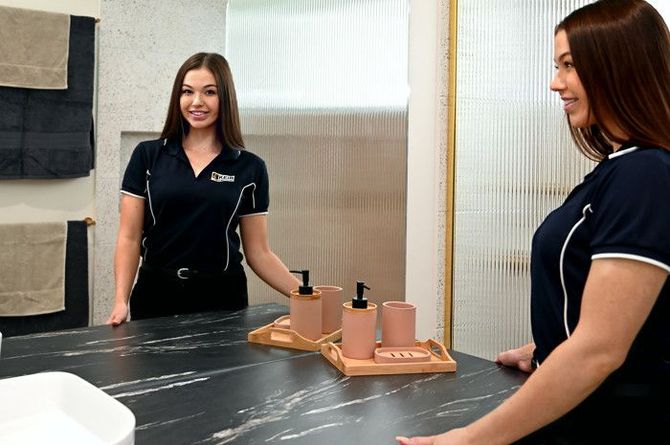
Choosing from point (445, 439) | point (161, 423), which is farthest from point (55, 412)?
point (445, 439)

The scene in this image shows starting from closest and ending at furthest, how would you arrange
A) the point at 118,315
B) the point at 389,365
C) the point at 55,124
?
1. the point at 389,365
2. the point at 118,315
3. the point at 55,124

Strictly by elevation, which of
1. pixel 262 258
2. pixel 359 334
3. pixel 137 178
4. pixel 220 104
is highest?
pixel 220 104

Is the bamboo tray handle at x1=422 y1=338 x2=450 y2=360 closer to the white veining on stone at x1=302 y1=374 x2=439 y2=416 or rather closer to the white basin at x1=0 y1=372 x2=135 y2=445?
the white veining on stone at x1=302 y1=374 x2=439 y2=416

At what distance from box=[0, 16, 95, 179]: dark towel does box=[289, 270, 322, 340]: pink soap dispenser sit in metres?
1.60

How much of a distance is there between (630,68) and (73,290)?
2503 millimetres

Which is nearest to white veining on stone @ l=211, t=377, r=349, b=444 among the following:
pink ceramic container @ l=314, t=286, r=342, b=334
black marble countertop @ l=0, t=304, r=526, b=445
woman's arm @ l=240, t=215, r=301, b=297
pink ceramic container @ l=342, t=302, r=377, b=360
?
black marble countertop @ l=0, t=304, r=526, b=445

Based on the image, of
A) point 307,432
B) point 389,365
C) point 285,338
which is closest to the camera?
point 307,432

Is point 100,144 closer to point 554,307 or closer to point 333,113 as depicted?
point 333,113

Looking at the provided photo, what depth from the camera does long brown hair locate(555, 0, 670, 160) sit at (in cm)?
97

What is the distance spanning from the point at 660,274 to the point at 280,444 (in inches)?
23.2

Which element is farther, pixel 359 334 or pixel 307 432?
pixel 359 334

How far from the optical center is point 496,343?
2.26 m

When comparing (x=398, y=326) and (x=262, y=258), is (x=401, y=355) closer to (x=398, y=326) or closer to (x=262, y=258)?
(x=398, y=326)

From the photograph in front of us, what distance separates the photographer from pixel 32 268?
2.73 meters
